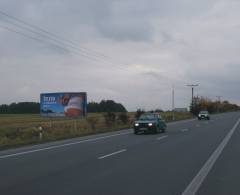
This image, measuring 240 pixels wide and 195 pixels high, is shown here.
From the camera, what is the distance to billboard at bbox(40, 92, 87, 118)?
5116 centimetres

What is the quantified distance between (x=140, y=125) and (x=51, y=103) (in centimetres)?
1485

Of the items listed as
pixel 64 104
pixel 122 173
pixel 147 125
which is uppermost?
pixel 64 104

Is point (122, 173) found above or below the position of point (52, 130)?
below

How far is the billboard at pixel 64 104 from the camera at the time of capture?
51156 mm

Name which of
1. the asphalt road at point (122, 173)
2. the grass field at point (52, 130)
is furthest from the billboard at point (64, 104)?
the asphalt road at point (122, 173)

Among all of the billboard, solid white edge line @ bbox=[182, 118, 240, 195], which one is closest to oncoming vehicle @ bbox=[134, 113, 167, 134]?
the billboard

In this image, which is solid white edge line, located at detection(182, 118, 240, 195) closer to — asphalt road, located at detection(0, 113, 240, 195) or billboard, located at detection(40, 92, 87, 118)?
asphalt road, located at detection(0, 113, 240, 195)

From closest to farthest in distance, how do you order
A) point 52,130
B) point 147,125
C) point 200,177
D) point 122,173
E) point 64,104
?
point 200,177 → point 122,173 → point 147,125 → point 52,130 → point 64,104

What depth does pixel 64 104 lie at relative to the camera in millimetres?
51656

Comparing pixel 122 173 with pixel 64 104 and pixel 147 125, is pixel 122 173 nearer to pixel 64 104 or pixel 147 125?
pixel 147 125

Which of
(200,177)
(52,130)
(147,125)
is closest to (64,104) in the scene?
(52,130)

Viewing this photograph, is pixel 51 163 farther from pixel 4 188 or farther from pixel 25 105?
pixel 25 105

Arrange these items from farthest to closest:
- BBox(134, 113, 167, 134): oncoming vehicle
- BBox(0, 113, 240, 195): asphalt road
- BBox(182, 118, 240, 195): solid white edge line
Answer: BBox(134, 113, 167, 134): oncoming vehicle < BBox(0, 113, 240, 195): asphalt road < BBox(182, 118, 240, 195): solid white edge line

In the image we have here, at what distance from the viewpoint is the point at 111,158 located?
19.1 m
